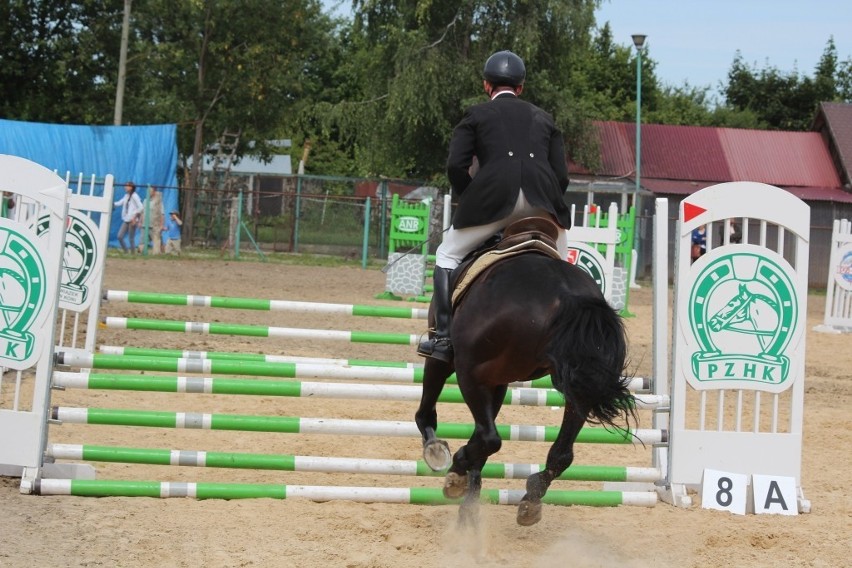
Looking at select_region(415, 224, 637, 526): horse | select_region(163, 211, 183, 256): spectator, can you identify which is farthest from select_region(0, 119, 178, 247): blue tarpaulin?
select_region(415, 224, 637, 526): horse

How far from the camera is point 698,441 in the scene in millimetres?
5699

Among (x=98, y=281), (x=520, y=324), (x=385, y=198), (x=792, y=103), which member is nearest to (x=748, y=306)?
(x=520, y=324)

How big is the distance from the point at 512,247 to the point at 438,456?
1.10 m

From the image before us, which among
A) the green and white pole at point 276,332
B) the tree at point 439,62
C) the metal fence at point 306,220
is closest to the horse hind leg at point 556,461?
the green and white pole at point 276,332

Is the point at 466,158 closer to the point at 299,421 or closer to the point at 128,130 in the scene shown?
the point at 299,421

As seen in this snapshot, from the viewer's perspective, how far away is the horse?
13.4 ft

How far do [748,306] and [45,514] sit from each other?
381cm

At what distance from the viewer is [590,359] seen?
408 cm

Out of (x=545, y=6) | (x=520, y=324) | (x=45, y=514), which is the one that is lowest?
(x=45, y=514)

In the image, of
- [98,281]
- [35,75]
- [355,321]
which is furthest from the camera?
[35,75]

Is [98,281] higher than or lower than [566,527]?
higher

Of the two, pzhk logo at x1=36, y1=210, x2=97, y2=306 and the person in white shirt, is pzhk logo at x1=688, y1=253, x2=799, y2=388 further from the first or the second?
the person in white shirt

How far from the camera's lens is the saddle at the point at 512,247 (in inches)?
185

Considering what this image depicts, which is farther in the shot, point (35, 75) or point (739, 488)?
point (35, 75)
